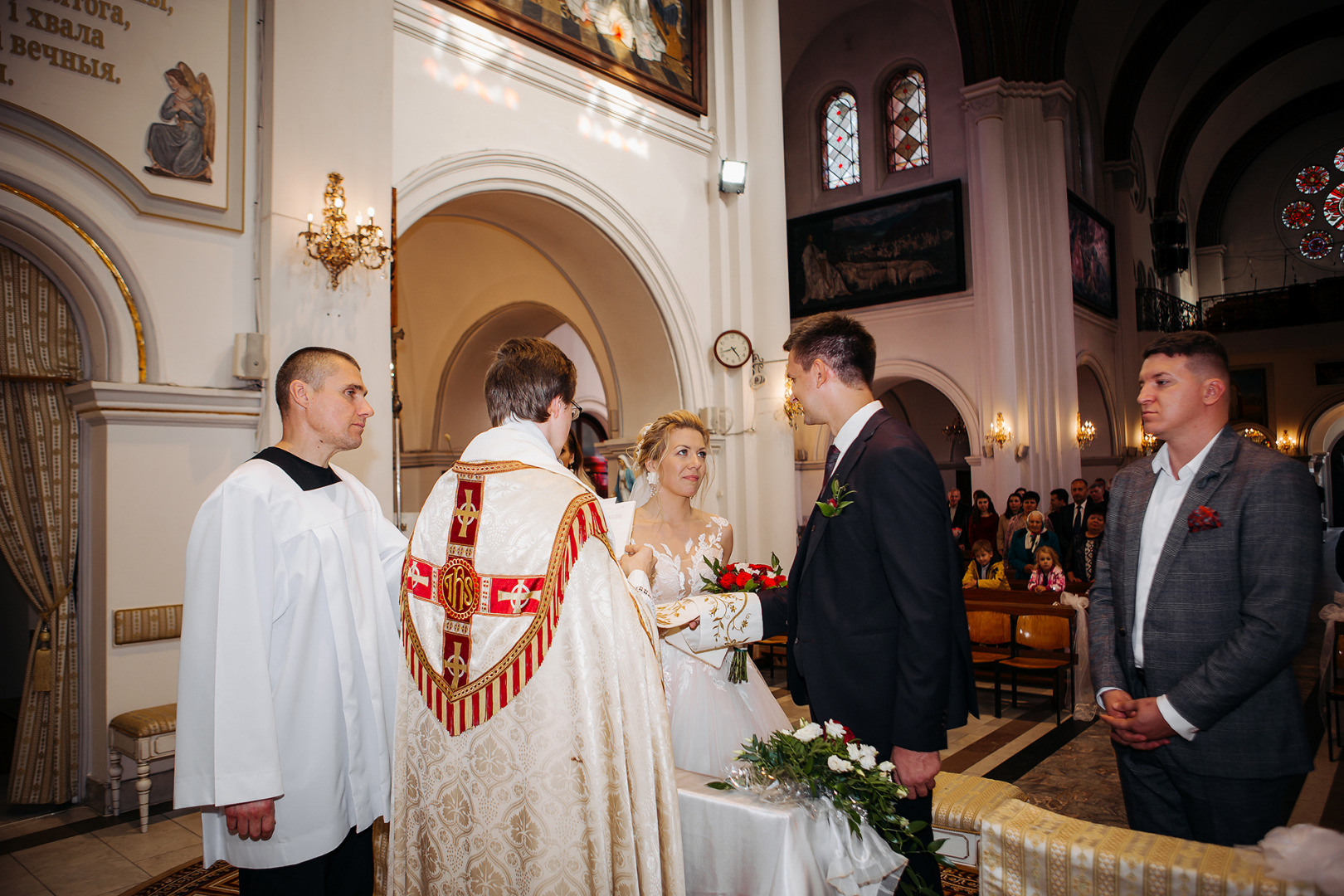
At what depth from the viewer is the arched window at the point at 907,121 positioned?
1548 cm

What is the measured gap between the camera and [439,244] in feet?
37.1

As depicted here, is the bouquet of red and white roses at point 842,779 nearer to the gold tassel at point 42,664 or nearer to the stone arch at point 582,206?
the gold tassel at point 42,664

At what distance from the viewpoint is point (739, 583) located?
3549mm

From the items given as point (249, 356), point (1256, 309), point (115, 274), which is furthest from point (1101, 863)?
point (1256, 309)

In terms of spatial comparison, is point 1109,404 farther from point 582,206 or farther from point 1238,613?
point 1238,613

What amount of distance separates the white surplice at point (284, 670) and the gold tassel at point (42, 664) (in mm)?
3283

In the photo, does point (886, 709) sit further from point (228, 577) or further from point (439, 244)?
point (439, 244)

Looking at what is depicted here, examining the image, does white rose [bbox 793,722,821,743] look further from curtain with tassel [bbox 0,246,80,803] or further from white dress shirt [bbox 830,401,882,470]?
curtain with tassel [bbox 0,246,80,803]

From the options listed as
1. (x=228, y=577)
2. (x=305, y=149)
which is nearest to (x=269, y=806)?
(x=228, y=577)

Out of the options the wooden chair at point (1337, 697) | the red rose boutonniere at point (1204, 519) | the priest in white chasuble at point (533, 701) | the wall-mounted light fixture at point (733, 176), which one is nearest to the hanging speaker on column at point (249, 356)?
the priest in white chasuble at point (533, 701)

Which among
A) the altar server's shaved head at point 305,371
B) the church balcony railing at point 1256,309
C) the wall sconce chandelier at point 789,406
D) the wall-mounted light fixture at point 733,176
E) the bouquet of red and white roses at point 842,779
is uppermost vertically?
the church balcony railing at point 1256,309

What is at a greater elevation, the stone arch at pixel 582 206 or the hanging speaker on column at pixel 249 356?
the stone arch at pixel 582 206

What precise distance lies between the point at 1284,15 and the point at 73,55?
2505 centimetres

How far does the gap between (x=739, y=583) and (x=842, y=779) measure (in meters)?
1.39
